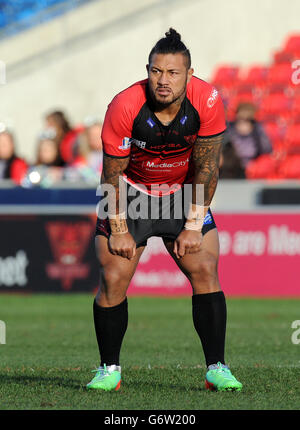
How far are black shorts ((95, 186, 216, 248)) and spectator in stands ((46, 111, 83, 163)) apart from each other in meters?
8.04

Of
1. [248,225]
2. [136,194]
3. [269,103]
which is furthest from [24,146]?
[136,194]

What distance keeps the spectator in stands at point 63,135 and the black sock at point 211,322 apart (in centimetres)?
821

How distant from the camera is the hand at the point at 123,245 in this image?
6254 millimetres

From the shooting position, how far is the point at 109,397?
603cm

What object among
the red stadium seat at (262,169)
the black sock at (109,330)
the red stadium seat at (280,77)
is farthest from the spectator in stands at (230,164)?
the black sock at (109,330)

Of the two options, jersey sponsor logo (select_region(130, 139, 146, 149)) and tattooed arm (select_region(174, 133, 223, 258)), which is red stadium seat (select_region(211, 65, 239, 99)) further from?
jersey sponsor logo (select_region(130, 139, 146, 149))

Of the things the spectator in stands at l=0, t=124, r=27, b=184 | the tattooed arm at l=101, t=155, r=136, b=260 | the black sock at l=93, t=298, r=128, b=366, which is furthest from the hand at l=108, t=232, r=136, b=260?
the spectator in stands at l=0, t=124, r=27, b=184

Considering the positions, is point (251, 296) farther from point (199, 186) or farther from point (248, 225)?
point (199, 186)

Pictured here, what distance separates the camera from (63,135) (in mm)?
14562

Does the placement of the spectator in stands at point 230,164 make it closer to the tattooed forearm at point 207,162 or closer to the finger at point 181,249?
the tattooed forearm at point 207,162

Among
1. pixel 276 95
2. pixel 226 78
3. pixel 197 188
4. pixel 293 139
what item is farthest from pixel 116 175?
pixel 226 78

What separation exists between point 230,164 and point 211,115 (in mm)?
8056

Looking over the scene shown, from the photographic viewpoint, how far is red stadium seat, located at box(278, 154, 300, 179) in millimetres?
16870

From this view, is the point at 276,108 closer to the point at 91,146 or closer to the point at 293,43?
the point at 293,43
